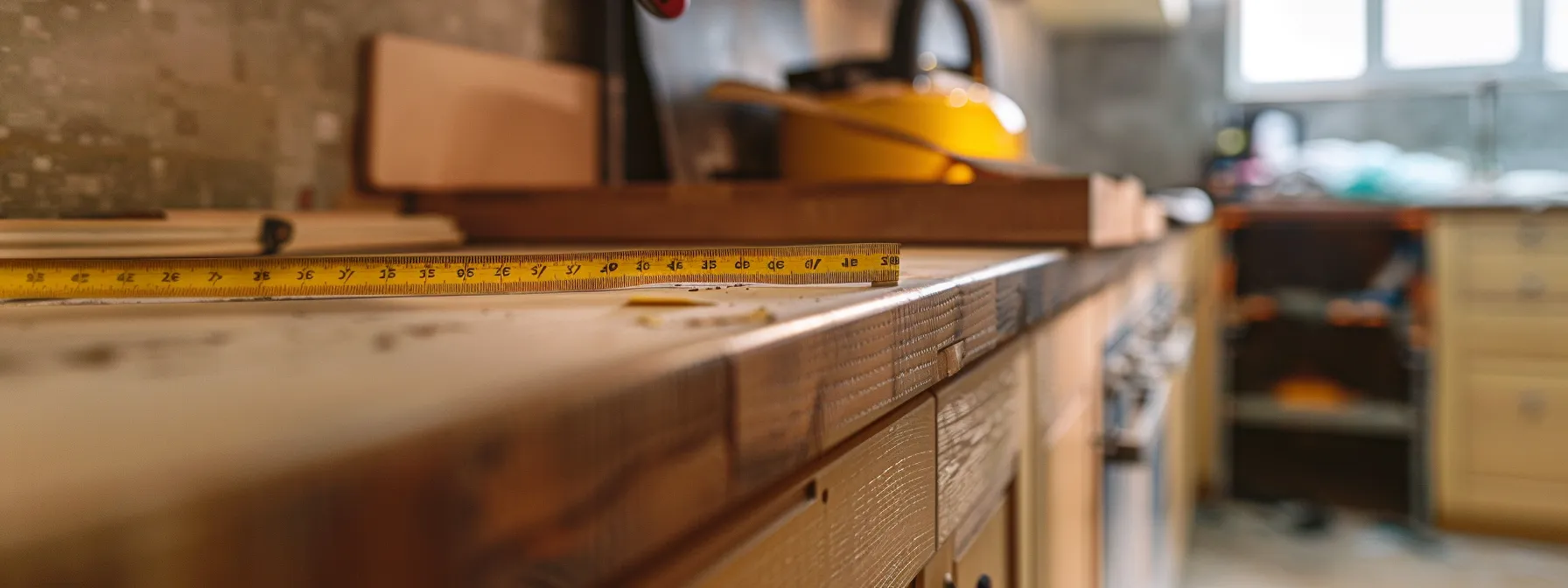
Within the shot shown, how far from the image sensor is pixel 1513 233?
7.63 feet

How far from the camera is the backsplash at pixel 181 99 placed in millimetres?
638

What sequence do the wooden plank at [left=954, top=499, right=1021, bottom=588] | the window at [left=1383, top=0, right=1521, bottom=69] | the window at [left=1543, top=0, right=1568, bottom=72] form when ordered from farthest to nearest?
the window at [left=1383, top=0, right=1521, bottom=69], the window at [left=1543, top=0, right=1568, bottom=72], the wooden plank at [left=954, top=499, right=1021, bottom=588]

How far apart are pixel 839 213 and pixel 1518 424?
2.32 meters

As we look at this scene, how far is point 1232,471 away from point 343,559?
115 inches

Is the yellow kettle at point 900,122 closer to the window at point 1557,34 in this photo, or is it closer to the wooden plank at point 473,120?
the wooden plank at point 473,120

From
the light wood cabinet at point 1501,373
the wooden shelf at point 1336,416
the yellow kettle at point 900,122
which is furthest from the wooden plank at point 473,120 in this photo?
the light wood cabinet at point 1501,373

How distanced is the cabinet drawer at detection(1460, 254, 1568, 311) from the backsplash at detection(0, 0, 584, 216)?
2416mm

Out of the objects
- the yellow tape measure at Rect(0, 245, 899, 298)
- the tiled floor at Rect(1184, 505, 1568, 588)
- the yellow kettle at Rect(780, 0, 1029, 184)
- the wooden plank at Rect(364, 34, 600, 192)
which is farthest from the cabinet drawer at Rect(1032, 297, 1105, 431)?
the tiled floor at Rect(1184, 505, 1568, 588)

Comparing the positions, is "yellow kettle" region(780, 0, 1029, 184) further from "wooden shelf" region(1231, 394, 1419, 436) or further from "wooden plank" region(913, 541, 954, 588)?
"wooden shelf" region(1231, 394, 1419, 436)

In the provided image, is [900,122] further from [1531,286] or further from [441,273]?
[1531,286]

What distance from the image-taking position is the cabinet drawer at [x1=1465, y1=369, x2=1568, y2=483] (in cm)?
230

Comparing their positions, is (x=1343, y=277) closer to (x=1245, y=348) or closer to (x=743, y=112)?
(x=1245, y=348)

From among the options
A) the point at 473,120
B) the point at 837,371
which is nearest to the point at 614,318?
the point at 837,371

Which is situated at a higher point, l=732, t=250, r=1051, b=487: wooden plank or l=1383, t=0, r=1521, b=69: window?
l=1383, t=0, r=1521, b=69: window
